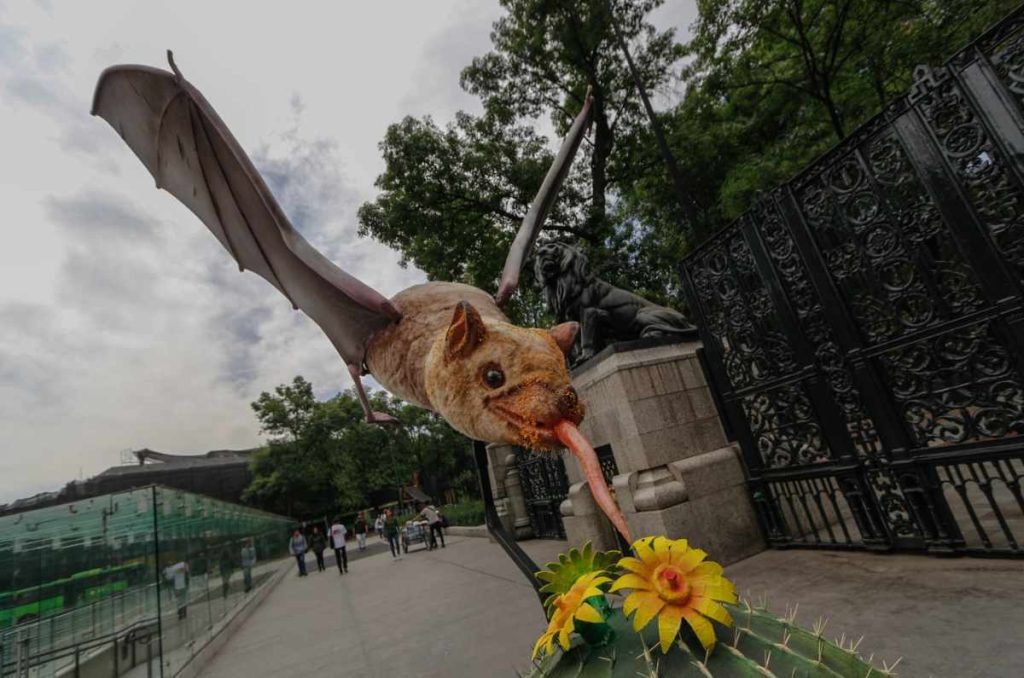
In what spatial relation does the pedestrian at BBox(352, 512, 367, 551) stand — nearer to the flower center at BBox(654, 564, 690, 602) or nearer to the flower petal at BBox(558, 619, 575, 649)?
the flower petal at BBox(558, 619, 575, 649)

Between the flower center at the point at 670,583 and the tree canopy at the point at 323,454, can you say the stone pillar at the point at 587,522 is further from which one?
the tree canopy at the point at 323,454

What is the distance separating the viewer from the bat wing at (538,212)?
5.71 ft

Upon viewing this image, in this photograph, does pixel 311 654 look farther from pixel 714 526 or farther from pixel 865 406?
pixel 865 406

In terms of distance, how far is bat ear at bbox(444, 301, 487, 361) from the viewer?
106 cm

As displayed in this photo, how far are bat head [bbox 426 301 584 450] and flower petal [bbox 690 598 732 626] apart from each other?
43 centimetres

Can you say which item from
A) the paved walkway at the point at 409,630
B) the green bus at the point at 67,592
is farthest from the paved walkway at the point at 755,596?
the green bus at the point at 67,592

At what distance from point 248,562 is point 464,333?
49.1 feet

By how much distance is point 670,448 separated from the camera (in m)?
4.35

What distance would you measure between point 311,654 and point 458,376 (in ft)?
17.2

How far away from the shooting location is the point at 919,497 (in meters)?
3.23

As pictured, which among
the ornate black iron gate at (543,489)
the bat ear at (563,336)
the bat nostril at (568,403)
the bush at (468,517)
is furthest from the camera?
the bush at (468,517)

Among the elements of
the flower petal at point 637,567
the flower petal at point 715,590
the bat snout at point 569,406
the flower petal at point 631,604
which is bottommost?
the flower petal at point 715,590

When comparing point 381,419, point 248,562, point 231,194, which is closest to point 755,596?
point 381,419

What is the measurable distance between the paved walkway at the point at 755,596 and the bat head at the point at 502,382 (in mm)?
2034
